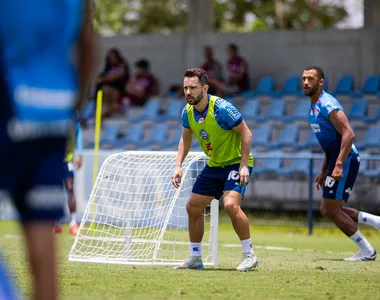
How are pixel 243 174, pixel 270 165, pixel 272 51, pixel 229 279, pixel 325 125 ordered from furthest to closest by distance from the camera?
pixel 272 51 < pixel 270 165 < pixel 325 125 < pixel 243 174 < pixel 229 279

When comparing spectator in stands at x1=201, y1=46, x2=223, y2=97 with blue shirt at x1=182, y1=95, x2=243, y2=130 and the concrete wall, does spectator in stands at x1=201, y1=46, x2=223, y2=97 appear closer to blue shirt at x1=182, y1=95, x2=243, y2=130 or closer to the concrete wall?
the concrete wall

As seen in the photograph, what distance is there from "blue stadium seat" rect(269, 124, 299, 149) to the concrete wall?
9.16ft

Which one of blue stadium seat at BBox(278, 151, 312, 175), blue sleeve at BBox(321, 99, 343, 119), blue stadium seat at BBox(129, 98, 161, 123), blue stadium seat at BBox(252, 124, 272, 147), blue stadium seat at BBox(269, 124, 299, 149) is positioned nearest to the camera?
blue sleeve at BBox(321, 99, 343, 119)

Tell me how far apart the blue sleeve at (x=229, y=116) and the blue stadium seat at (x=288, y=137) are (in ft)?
34.9

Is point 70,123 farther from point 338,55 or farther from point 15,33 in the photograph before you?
point 338,55

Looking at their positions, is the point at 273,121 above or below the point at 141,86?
below

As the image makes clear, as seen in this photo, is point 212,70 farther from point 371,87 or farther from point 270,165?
point 270,165

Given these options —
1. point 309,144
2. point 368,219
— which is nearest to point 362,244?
point 368,219

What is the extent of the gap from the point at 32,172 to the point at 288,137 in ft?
56.4

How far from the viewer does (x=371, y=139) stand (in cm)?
1866

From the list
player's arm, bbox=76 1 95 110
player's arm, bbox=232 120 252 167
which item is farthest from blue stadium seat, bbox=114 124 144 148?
player's arm, bbox=76 1 95 110

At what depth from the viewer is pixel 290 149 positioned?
1973cm

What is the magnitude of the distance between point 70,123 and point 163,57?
22660 millimetres

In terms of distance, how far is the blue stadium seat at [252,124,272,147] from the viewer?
20181mm
